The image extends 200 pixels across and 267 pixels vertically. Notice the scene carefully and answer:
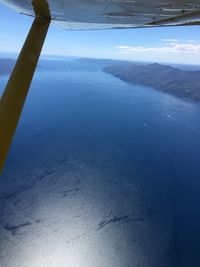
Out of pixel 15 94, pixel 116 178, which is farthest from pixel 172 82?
pixel 15 94

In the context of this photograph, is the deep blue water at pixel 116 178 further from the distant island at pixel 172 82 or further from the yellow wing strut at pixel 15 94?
the distant island at pixel 172 82

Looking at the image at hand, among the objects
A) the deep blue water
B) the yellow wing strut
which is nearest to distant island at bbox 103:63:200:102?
the deep blue water

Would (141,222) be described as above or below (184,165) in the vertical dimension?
below

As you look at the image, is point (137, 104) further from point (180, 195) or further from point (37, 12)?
point (37, 12)

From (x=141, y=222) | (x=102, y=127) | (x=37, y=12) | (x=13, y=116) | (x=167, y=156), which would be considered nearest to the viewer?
(x=13, y=116)

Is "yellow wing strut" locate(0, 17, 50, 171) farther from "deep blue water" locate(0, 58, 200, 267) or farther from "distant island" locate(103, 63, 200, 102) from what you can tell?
"distant island" locate(103, 63, 200, 102)

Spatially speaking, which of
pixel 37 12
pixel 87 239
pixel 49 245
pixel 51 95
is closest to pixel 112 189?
pixel 87 239

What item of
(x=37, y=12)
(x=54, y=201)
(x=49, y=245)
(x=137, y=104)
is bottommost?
(x=49, y=245)

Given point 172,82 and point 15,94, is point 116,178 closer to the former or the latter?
point 15,94
